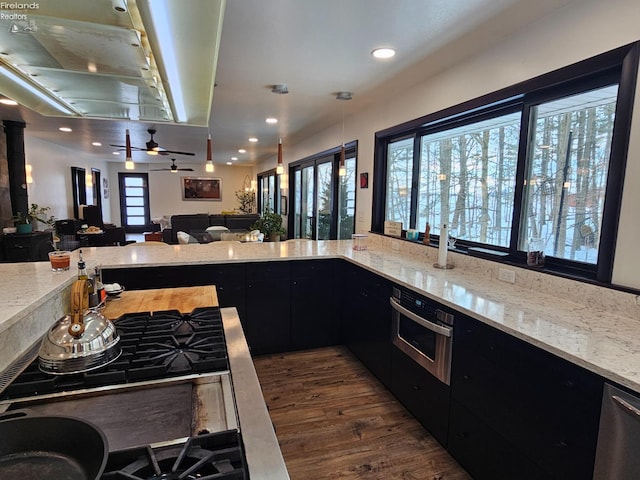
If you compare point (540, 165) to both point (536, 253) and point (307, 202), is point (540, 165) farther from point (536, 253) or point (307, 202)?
point (307, 202)

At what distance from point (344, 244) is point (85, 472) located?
351cm

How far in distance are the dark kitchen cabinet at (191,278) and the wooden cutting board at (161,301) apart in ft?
3.35

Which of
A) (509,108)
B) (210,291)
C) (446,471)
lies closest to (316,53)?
(509,108)

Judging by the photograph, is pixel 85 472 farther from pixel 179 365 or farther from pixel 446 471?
pixel 446 471

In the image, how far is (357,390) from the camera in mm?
2758

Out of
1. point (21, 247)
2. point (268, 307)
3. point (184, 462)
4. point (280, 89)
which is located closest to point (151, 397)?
point (184, 462)

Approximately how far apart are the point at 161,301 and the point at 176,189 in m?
12.6

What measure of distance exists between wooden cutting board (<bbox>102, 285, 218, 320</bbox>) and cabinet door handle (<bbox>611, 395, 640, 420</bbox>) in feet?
5.26

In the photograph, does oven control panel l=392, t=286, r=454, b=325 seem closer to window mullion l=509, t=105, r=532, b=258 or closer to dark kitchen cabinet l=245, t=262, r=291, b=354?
window mullion l=509, t=105, r=532, b=258

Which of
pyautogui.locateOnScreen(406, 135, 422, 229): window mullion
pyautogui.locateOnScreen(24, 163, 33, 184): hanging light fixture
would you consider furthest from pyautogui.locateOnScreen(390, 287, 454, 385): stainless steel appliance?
pyautogui.locateOnScreen(24, 163, 33, 184): hanging light fixture

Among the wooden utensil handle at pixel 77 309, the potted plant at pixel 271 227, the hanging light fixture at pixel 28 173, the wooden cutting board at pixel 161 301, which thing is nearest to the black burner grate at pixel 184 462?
the wooden utensil handle at pixel 77 309

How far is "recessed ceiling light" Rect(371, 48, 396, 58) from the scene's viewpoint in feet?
8.33

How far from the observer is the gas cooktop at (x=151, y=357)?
992mm

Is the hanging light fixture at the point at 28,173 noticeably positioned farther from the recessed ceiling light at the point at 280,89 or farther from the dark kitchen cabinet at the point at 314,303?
the dark kitchen cabinet at the point at 314,303
